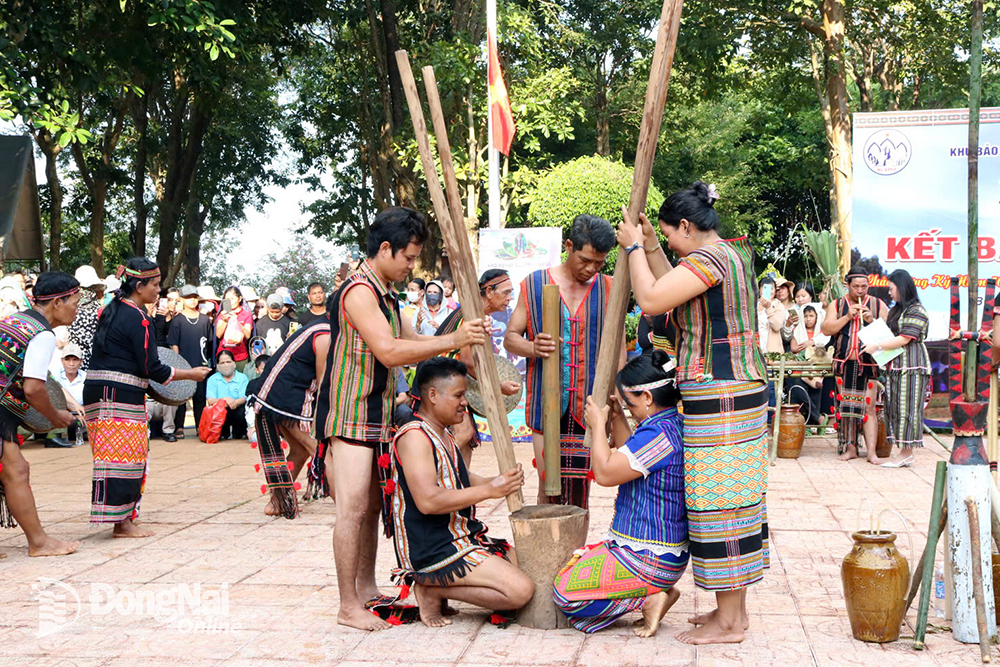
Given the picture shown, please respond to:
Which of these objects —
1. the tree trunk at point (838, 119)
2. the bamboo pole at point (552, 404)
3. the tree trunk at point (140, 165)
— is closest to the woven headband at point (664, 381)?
the bamboo pole at point (552, 404)

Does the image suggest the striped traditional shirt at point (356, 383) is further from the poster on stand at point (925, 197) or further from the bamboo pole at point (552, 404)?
the poster on stand at point (925, 197)

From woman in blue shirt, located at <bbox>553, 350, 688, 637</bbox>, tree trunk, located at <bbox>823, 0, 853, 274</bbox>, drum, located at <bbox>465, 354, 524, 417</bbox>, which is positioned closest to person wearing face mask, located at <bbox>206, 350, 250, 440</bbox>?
drum, located at <bbox>465, 354, 524, 417</bbox>

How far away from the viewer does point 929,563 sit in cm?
399

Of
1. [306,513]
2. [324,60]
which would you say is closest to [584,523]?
[306,513]

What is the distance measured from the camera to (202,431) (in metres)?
11.7

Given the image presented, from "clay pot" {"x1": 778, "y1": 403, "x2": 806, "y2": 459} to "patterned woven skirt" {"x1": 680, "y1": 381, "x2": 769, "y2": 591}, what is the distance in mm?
6084

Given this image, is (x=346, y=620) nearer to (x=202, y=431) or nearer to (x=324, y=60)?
(x=202, y=431)

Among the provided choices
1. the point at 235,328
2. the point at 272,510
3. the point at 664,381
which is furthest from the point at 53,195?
the point at 664,381

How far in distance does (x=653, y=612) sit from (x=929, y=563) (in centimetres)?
109

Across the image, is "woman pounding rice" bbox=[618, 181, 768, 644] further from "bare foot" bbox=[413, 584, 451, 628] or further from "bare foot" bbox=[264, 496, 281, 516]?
"bare foot" bbox=[264, 496, 281, 516]

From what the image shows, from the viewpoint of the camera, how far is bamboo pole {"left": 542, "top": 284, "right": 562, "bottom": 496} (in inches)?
176

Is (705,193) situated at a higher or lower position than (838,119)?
lower

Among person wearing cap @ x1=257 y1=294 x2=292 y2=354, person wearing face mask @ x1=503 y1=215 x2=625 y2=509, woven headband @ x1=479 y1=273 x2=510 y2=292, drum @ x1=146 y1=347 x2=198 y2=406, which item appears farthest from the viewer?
person wearing cap @ x1=257 y1=294 x2=292 y2=354

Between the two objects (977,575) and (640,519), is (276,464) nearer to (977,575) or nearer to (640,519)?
(640,519)
